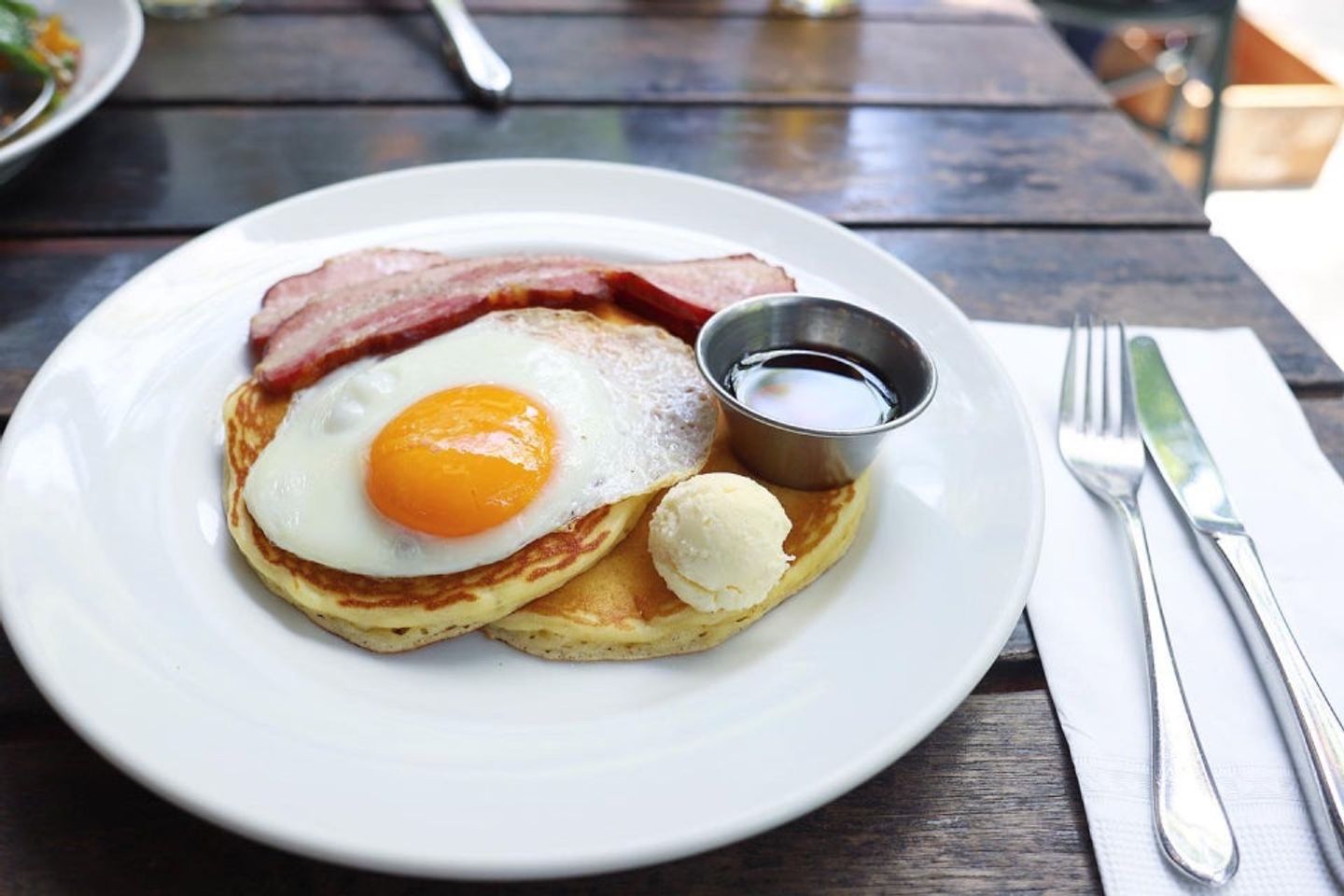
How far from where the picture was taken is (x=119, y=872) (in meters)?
1.10

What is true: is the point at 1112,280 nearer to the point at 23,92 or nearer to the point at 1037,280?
the point at 1037,280

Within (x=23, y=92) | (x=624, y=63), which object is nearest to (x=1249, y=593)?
(x=624, y=63)

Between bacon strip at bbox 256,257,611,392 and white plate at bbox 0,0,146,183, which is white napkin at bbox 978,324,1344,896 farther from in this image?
white plate at bbox 0,0,146,183

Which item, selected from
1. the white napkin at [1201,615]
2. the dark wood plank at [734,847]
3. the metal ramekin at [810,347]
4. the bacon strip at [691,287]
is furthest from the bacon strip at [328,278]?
the white napkin at [1201,615]

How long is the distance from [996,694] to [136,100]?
7.76 ft

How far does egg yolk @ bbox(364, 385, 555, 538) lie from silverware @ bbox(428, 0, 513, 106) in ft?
4.50

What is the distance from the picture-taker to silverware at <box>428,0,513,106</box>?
256cm

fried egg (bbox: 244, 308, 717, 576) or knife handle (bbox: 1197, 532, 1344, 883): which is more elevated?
fried egg (bbox: 244, 308, 717, 576)

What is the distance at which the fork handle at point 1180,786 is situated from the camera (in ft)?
3.62

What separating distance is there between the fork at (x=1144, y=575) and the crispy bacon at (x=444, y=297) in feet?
1.76

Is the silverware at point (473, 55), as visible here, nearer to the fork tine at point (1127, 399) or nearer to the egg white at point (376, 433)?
the egg white at point (376, 433)

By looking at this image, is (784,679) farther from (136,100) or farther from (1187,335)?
(136,100)

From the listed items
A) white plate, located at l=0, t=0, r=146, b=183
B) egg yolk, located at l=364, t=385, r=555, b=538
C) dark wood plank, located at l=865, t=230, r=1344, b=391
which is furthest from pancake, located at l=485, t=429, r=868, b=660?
white plate, located at l=0, t=0, r=146, b=183

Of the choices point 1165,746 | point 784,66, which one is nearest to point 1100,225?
point 784,66
